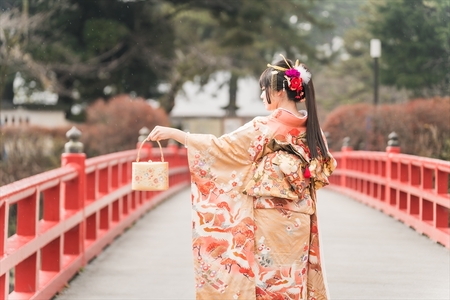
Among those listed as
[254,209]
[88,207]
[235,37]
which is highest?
[235,37]

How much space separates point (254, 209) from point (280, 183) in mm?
211

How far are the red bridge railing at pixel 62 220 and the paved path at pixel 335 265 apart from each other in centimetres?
18

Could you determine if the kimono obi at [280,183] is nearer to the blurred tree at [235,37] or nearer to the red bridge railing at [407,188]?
the red bridge railing at [407,188]

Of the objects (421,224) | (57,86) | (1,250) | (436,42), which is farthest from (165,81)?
(1,250)

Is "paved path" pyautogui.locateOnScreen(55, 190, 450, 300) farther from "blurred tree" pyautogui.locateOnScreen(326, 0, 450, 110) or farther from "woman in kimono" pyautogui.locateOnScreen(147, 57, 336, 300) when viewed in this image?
"blurred tree" pyautogui.locateOnScreen(326, 0, 450, 110)

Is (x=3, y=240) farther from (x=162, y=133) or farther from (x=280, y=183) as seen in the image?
(x=280, y=183)

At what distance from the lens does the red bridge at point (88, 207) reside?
19.1 feet

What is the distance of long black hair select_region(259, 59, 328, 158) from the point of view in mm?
4844

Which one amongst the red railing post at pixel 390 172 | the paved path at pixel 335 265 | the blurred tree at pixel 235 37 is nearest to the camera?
the paved path at pixel 335 265

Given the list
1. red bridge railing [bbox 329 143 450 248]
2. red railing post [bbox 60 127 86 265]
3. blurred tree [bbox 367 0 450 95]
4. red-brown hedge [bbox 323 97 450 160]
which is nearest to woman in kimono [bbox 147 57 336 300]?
red railing post [bbox 60 127 86 265]

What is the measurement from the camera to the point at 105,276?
7.66m

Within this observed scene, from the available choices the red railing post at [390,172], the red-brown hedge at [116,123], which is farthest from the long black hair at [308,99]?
the red-brown hedge at [116,123]

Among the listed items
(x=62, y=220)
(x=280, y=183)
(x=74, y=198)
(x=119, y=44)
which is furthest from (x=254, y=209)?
(x=119, y=44)

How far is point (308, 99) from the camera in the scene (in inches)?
192
